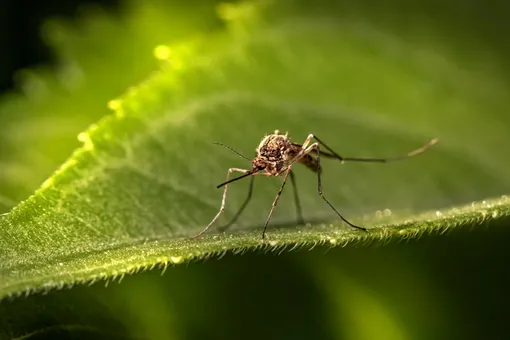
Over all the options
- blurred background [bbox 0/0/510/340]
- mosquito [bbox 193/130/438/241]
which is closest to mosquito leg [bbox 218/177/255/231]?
mosquito [bbox 193/130/438/241]

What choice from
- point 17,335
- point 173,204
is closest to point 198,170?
point 173,204

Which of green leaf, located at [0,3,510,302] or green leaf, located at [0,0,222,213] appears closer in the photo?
green leaf, located at [0,3,510,302]

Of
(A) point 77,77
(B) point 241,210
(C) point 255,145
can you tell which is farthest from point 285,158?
(A) point 77,77

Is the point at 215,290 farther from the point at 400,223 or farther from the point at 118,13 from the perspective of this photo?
the point at 118,13

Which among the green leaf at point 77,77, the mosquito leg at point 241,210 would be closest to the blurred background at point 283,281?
the green leaf at point 77,77

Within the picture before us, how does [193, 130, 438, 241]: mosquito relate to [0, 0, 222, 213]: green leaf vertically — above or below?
below

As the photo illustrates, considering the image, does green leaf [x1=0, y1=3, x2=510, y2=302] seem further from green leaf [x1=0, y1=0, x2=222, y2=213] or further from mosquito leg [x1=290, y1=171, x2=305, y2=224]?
green leaf [x1=0, y1=0, x2=222, y2=213]
